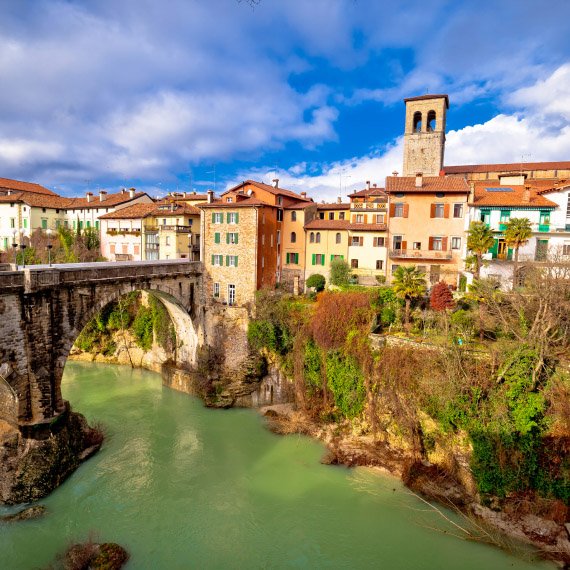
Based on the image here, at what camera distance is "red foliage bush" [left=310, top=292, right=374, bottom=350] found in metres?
22.5

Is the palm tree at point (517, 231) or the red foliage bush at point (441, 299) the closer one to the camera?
the red foliage bush at point (441, 299)

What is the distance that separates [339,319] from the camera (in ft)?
74.9

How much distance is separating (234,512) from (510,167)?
149 ft

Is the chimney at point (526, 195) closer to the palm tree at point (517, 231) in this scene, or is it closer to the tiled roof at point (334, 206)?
the palm tree at point (517, 231)

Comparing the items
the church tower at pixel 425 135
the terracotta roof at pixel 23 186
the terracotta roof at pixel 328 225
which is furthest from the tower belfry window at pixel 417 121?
the terracotta roof at pixel 23 186

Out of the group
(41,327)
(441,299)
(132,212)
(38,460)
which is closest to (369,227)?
(441,299)

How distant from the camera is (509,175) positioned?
3259 centimetres

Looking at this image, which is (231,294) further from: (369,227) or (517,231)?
(517,231)

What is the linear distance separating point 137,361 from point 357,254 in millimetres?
19191

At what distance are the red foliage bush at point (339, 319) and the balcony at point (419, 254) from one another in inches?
280

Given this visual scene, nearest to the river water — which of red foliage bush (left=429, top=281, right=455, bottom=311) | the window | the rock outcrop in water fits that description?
the rock outcrop in water

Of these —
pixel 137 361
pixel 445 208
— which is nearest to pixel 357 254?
pixel 445 208

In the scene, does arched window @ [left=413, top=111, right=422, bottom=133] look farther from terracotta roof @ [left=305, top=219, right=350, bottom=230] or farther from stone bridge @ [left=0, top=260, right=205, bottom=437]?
stone bridge @ [left=0, top=260, right=205, bottom=437]

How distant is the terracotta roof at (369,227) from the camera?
99.0 ft
